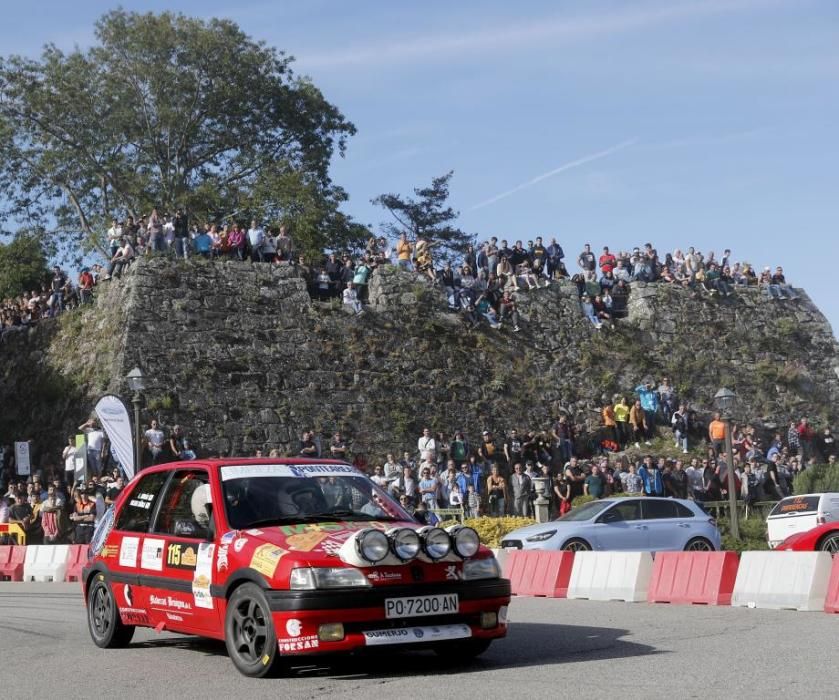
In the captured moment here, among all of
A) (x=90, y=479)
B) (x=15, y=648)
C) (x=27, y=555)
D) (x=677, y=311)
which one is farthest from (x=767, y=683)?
(x=677, y=311)

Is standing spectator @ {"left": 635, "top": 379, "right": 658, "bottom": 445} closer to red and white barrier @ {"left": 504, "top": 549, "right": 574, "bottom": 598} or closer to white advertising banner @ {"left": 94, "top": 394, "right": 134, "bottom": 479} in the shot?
white advertising banner @ {"left": 94, "top": 394, "right": 134, "bottom": 479}

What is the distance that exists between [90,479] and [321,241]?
2151 cm

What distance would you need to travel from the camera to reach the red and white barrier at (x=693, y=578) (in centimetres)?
1410

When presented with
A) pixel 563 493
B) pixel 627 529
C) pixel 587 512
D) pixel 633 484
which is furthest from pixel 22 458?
pixel 627 529

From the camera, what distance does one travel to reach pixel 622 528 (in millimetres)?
21281

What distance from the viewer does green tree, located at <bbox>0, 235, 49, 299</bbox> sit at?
48.4 m

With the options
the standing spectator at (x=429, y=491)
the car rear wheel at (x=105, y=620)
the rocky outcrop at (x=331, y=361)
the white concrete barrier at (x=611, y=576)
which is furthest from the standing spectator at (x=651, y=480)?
the car rear wheel at (x=105, y=620)

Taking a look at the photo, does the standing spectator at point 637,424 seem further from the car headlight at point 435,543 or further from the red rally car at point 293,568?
the car headlight at point 435,543

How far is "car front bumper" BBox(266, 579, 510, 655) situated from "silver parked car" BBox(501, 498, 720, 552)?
12.2m

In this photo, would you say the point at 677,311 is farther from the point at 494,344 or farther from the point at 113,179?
the point at 113,179

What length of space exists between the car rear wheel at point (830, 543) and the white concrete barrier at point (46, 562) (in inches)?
511

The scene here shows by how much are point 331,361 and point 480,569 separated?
2542 cm

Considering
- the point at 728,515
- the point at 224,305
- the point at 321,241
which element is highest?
the point at 321,241

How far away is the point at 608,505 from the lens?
21500mm
